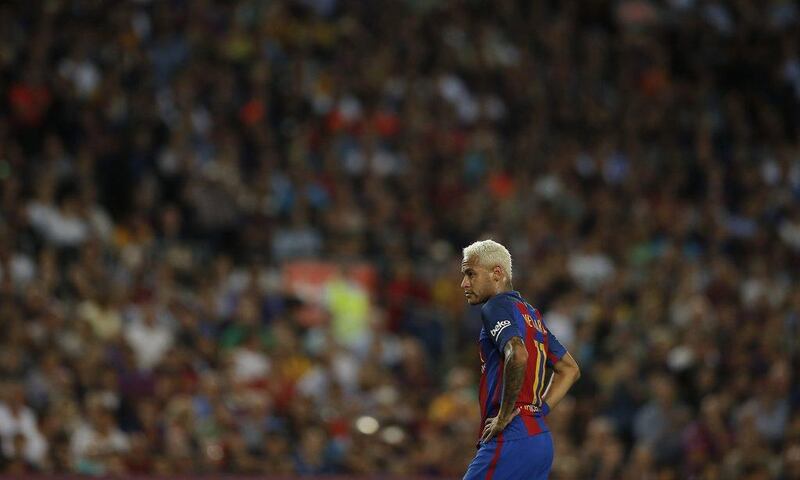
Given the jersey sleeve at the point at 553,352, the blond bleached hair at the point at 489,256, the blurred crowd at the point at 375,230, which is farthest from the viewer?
the blurred crowd at the point at 375,230

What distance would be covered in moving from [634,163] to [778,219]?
1.99 m

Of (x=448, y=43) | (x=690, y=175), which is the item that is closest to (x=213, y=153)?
(x=448, y=43)

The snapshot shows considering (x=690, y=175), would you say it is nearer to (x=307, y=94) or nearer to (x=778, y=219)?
(x=778, y=219)

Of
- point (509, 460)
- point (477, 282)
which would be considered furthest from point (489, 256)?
point (509, 460)

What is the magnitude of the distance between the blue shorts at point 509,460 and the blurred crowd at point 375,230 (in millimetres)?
5919

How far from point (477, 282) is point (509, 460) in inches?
38.8

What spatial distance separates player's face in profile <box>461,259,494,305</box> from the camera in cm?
826

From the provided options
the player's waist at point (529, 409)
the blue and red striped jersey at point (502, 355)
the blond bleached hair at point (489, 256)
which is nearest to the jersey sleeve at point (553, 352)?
the blue and red striped jersey at point (502, 355)

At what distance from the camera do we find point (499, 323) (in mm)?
8039

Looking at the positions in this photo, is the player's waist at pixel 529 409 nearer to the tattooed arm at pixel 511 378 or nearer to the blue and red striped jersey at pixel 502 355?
the blue and red striped jersey at pixel 502 355

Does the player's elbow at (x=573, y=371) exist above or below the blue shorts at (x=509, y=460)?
above

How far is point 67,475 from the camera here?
505 inches

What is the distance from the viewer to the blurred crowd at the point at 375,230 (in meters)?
14.3

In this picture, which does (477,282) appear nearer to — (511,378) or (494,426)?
(511,378)
